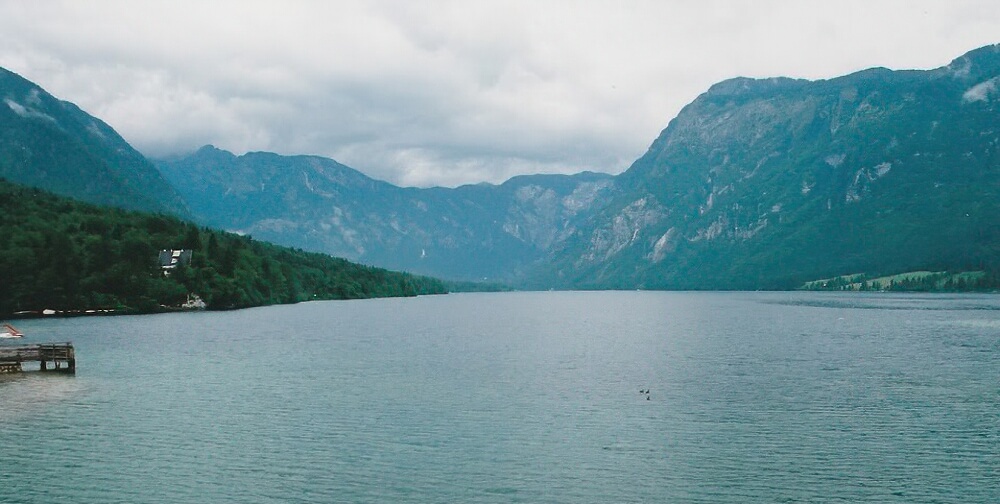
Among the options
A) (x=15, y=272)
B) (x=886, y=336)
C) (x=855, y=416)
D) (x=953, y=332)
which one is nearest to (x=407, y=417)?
(x=855, y=416)

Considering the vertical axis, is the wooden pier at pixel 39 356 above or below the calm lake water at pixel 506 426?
above

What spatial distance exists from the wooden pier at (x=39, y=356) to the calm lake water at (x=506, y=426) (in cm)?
293

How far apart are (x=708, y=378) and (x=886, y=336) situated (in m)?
69.3

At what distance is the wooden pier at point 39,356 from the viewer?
89250 mm

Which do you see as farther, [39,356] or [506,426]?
[39,356]

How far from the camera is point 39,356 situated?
89.5 meters

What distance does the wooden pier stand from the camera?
89.2 m

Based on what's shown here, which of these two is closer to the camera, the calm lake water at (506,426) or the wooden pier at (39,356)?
the calm lake water at (506,426)

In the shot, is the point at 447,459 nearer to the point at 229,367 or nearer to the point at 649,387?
the point at 649,387

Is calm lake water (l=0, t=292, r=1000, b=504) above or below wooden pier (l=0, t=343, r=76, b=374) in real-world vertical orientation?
below

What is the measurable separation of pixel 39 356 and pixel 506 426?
61.8 m

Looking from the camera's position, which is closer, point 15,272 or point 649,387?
point 649,387

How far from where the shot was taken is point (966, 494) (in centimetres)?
4069

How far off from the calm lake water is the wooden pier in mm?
2929
